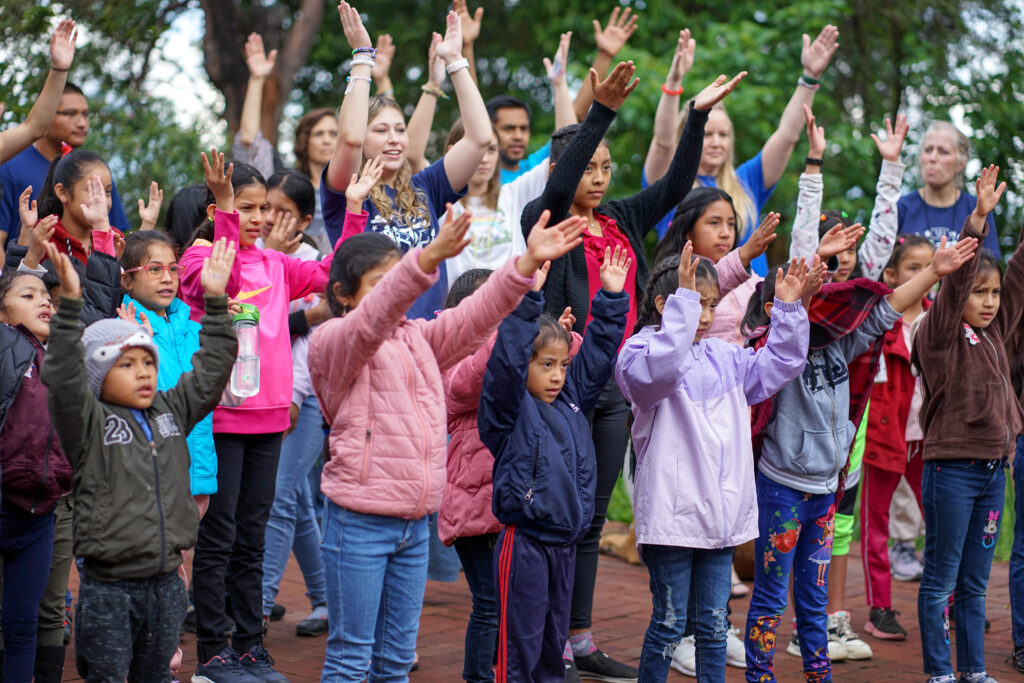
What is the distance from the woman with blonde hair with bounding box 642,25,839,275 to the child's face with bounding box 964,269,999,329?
1.19 meters

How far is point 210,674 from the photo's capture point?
165 inches

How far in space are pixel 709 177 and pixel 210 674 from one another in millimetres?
3405

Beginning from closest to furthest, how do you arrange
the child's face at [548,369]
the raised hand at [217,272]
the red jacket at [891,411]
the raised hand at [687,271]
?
the raised hand at [217,272] < the child's face at [548,369] < the raised hand at [687,271] < the red jacket at [891,411]

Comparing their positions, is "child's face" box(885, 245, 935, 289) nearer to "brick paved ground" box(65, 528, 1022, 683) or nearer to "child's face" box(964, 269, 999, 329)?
"child's face" box(964, 269, 999, 329)

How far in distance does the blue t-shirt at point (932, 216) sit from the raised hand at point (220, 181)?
149 inches

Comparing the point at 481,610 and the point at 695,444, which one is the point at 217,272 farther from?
the point at 695,444

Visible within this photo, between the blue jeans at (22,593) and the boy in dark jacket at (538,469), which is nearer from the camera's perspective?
the boy in dark jacket at (538,469)

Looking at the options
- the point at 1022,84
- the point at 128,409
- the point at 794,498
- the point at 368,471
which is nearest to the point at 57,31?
the point at 128,409

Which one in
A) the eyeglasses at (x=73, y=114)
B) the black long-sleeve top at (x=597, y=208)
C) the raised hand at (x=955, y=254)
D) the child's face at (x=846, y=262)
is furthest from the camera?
the eyeglasses at (x=73, y=114)

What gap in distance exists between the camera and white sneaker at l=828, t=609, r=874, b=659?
16.5 feet

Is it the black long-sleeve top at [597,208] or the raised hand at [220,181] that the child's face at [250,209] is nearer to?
the raised hand at [220,181]

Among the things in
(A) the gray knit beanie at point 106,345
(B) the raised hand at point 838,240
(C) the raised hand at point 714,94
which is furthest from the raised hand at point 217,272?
(B) the raised hand at point 838,240

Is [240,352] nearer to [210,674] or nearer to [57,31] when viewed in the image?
[210,674]

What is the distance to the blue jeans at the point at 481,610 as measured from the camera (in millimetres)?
4016
